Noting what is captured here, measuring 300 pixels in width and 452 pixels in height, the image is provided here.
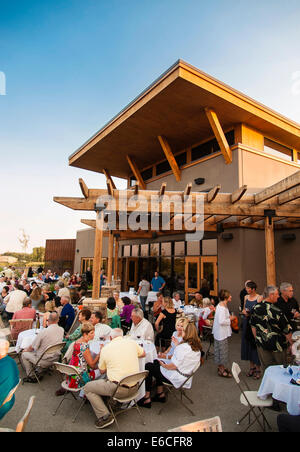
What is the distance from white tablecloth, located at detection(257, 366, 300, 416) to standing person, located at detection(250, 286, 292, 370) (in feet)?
1.51

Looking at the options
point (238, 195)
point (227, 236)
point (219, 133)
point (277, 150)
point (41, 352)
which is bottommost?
point (41, 352)

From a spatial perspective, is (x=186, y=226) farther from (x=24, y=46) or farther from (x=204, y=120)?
(x=24, y=46)

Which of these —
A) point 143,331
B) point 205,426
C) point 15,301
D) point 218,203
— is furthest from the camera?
point 15,301

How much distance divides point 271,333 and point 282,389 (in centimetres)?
92

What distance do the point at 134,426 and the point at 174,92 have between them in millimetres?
9273

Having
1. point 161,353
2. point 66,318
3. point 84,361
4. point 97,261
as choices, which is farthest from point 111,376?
point 97,261

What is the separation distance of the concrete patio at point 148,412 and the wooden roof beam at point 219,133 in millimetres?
7785

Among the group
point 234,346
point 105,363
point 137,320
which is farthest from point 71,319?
point 234,346

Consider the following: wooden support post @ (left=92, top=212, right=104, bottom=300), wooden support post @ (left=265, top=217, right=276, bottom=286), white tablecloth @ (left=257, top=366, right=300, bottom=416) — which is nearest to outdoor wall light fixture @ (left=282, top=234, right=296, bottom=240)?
wooden support post @ (left=265, top=217, right=276, bottom=286)

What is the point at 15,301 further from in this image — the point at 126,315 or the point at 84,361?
the point at 84,361

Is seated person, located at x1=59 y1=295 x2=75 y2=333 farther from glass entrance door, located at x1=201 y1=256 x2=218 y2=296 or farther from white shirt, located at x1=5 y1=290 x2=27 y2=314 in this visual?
glass entrance door, located at x1=201 y1=256 x2=218 y2=296

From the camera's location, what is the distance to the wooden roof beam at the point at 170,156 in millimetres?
11852

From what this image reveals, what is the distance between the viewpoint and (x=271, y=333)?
12.4 ft

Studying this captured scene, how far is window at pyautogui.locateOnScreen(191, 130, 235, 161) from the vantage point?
34.7 ft
